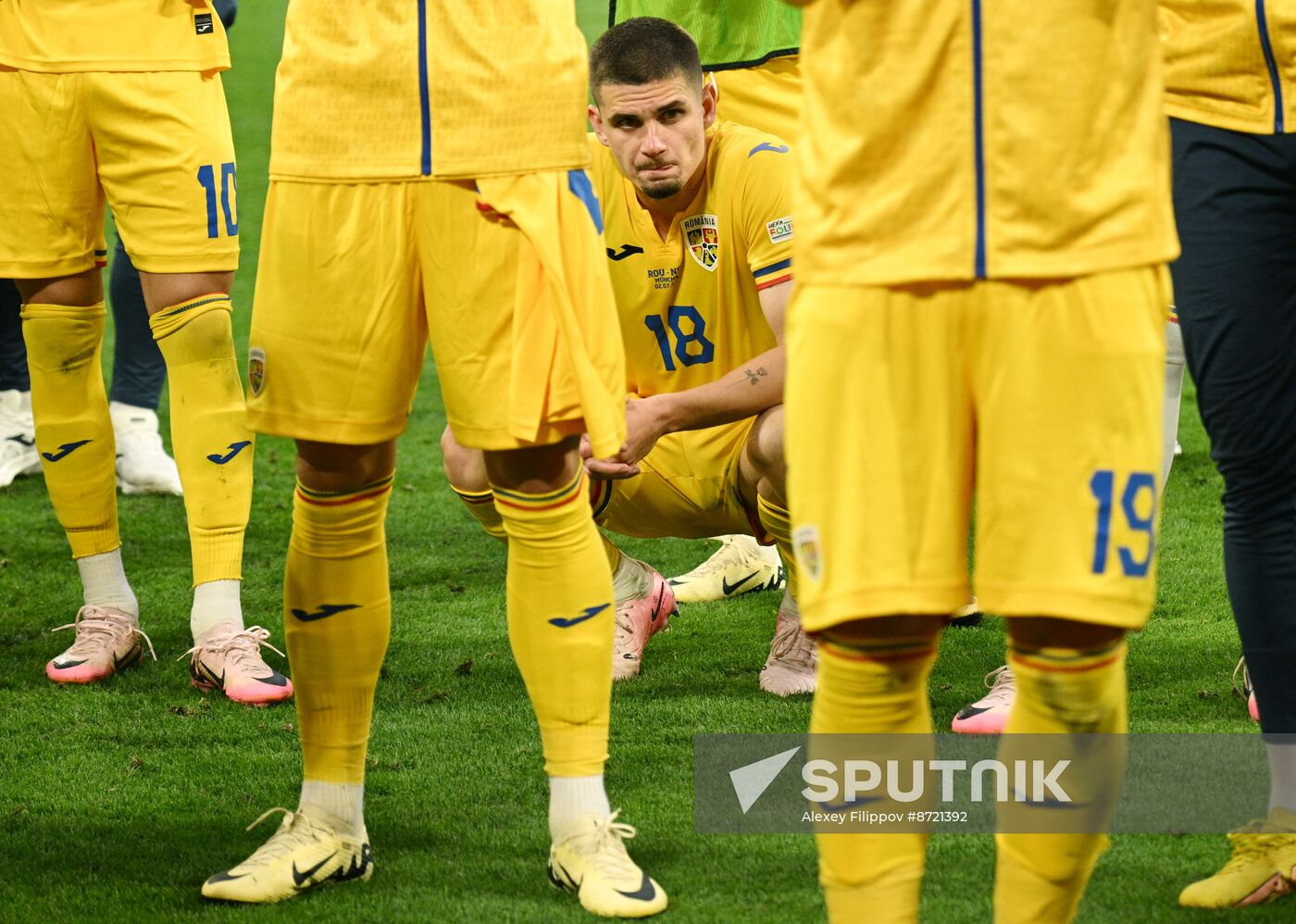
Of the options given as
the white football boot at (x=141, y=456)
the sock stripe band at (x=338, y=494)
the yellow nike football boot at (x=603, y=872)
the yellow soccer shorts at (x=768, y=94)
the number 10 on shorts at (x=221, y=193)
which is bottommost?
the white football boot at (x=141, y=456)

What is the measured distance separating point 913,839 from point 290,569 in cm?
113

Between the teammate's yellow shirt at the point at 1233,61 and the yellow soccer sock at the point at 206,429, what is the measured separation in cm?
210

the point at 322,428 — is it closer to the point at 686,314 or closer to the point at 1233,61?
the point at 686,314

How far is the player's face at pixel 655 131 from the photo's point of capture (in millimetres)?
3352

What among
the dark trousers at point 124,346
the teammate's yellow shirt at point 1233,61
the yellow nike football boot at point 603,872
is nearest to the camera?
the teammate's yellow shirt at point 1233,61

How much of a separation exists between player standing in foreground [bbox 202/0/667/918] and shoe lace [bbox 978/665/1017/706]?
40.7 inches

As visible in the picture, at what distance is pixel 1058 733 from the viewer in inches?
78.5

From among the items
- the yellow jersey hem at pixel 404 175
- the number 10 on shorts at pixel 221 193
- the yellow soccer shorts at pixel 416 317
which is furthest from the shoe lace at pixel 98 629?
the yellow jersey hem at pixel 404 175

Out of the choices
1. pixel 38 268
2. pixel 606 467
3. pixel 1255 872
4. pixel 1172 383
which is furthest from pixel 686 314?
pixel 1255 872

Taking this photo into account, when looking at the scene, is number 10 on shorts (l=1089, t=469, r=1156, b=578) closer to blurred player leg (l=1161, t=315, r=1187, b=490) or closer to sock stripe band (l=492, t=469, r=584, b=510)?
sock stripe band (l=492, t=469, r=584, b=510)

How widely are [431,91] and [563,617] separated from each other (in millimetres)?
801

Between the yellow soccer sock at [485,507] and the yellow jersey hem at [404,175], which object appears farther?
the yellow soccer sock at [485,507]

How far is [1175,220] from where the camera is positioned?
2492 mm

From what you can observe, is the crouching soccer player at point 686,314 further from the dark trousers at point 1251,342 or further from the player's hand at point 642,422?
the dark trousers at point 1251,342
